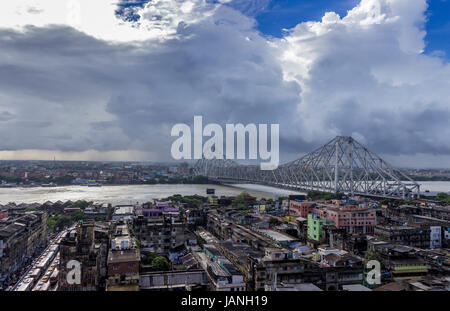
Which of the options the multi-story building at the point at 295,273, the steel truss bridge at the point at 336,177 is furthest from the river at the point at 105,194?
the multi-story building at the point at 295,273

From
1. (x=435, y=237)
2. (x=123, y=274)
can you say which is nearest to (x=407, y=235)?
(x=435, y=237)

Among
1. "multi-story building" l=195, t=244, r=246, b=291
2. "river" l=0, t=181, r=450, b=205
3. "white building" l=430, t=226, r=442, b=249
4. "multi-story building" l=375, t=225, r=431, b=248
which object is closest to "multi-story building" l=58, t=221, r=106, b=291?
"multi-story building" l=195, t=244, r=246, b=291

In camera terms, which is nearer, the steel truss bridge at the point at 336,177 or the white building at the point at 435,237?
the white building at the point at 435,237

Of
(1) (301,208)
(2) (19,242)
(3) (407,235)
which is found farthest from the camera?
(1) (301,208)

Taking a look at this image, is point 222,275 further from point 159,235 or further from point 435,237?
point 435,237

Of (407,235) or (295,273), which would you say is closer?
(295,273)

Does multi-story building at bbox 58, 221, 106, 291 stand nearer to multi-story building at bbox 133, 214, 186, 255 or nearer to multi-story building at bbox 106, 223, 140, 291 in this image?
multi-story building at bbox 106, 223, 140, 291

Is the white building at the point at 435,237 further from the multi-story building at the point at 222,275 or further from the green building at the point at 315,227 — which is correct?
the multi-story building at the point at 222,275

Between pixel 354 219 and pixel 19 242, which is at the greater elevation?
pixel 354 219
